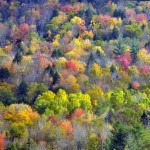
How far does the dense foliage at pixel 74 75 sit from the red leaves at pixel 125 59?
0.63 ft

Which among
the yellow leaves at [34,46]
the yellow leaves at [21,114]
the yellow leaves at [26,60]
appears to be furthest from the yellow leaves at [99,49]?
the yellow leaves at [21,114]

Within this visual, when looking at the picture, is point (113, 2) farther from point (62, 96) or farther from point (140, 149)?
point (140, 149)

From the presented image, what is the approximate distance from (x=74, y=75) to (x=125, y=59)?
13233 millimetres

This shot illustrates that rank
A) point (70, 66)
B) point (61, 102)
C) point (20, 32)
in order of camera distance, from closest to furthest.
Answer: point (61, 102)
point (70, 66)
point (20, 32)

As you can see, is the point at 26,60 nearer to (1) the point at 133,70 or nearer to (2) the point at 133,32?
(1) the point at 133,70

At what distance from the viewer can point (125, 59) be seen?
94000mm

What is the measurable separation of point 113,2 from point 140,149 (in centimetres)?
7938

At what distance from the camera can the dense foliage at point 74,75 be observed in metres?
59.0

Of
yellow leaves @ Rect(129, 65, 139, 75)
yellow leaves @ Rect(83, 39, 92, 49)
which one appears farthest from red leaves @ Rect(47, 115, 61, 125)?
yellow leaves @ Rect(83, 39, 92, 49)

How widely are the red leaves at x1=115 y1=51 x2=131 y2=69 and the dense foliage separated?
192mm

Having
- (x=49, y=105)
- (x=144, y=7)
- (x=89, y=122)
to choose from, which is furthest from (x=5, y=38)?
(x=89, y=122)

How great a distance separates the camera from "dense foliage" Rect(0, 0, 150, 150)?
194 feet

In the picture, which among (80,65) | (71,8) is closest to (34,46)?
(80,65)

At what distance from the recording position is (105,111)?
68812 mm
